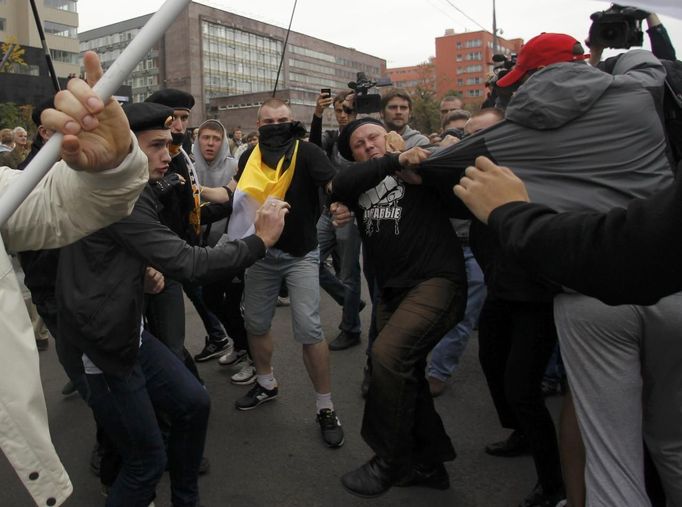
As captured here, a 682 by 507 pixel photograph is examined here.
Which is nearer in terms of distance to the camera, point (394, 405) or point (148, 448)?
point (148, 448)

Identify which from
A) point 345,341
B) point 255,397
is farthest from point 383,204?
point 345,341

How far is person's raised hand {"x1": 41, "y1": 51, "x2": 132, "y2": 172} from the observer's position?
1.17m

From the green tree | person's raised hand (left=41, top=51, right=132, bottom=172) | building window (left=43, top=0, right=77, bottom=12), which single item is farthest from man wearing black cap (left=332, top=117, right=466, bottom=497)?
building window (left=43, top=0, right=77, bottom=12)

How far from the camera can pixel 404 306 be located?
105 inches

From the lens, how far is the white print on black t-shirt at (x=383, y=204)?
2.79 metres

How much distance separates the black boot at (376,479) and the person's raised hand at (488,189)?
1.57m

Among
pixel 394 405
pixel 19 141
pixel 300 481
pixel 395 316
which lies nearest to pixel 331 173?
pixel 395 316

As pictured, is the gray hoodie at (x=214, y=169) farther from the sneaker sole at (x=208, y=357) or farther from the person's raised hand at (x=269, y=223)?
the person's raised hand at (x=269, y=223)

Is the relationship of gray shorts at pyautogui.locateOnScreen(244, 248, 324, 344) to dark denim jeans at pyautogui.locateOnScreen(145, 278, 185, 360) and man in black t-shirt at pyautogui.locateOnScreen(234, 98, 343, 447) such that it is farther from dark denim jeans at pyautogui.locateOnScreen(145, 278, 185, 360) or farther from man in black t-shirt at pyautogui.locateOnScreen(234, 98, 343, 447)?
dark denim jeans at pyautogui.locateOnScreen(145, 278, 185, 360)

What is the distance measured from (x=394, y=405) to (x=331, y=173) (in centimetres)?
143

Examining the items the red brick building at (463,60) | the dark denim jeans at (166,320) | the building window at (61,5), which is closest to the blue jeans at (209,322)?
the dark denim jeans at (166,320)

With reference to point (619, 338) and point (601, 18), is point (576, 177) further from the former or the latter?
point (601, 18)

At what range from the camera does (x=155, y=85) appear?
76.8 metres

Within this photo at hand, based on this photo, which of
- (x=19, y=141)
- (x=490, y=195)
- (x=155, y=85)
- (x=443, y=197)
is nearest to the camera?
(x=490, y=195)
